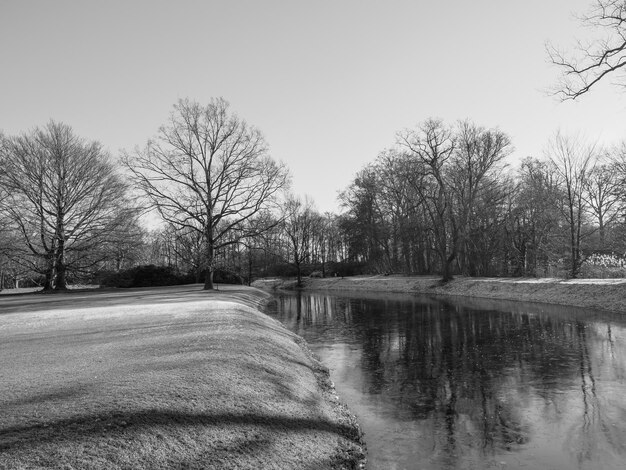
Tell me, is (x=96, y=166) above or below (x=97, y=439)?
above

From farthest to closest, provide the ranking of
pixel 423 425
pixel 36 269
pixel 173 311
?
pixel 36 269 → pixel 173 311 → pixel 423 425

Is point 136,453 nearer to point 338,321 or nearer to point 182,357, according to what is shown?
point 182,357

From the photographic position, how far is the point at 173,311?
1783 centimetres

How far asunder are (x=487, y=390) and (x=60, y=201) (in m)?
36.9

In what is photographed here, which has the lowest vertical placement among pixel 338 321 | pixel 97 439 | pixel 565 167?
pixel 338 321

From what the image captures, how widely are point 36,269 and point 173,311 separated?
976 inches

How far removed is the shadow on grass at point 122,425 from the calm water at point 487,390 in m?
1.63

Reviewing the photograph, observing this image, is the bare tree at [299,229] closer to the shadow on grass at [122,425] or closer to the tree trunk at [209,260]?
the tree trunk at [209,260]

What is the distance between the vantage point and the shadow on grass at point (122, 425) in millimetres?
4914

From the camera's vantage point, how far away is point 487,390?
10.4m

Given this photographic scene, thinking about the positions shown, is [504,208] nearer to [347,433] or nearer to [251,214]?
[251,214]

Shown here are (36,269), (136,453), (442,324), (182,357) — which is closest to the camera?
(136,453)

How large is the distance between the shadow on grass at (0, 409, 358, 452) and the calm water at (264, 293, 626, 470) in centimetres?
163

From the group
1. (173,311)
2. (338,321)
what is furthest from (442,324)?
(173,311)
